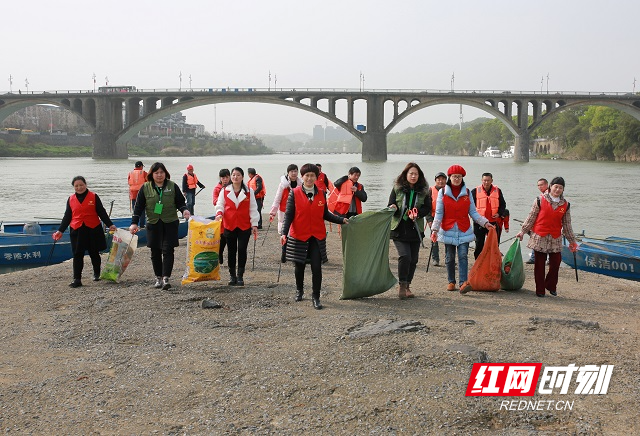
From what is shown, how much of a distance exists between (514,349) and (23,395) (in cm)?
336

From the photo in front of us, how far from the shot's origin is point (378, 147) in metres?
72.6

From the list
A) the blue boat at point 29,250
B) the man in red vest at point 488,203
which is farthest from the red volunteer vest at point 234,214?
the blue boat at point 29,250

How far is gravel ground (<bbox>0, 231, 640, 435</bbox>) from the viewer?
3.55 m

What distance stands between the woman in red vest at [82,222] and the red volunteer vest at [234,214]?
1.35m

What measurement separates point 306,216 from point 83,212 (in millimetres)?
2788

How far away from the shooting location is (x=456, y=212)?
22.0 feet

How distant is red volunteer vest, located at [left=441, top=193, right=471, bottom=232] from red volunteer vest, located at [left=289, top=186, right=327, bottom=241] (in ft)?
4.76

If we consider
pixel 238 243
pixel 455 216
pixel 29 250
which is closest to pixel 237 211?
pixel 238 243

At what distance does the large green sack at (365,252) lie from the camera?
644 centimetres

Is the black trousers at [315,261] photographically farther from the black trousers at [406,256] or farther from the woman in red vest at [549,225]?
the woman in red vest at [549,225]

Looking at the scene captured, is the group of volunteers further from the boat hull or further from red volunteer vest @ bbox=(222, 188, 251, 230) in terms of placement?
the boat hull

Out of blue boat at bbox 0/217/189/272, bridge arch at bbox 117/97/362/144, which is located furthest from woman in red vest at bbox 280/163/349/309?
bridge arch at bbox 117/97/362/144

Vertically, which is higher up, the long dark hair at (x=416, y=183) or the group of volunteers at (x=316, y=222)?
the long dark hair at (x=416, y=183)

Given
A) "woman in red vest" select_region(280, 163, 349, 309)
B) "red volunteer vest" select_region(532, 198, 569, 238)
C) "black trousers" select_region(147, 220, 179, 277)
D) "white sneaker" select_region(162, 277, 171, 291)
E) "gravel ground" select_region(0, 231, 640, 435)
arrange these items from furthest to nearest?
1. "white sneaker" select_region(162, 277, 171, 291)
2. "black trousers" select_region(147, 220, 179, 277)
3. "red volunteer vest" select_region(532, 198, 569, 238)
4. "woman in red vest" select_region(280, 163, 349, 309)
5. "gravel ground" select_region(0, 231, 640, 435)
